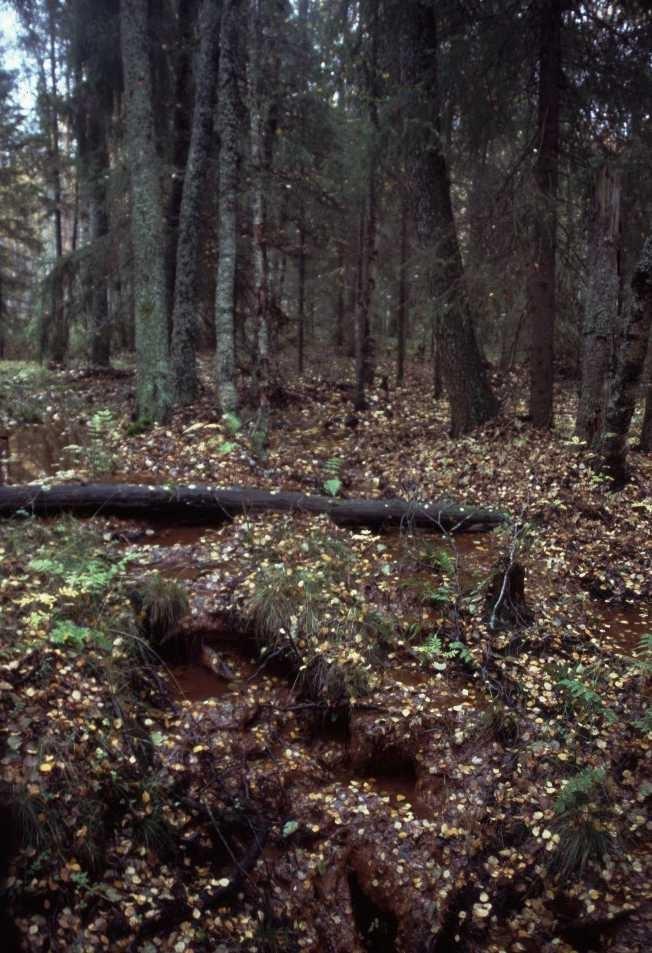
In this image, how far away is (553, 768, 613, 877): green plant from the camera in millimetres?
4398

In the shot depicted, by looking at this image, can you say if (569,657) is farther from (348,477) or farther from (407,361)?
(407,361)

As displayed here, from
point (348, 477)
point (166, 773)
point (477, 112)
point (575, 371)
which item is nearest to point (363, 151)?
point (477, 112)

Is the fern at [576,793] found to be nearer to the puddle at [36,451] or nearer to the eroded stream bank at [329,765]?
the eroded stream bank at [329,765]

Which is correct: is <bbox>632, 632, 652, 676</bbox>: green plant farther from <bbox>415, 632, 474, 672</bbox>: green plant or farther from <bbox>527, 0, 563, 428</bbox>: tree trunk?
<bbox>527, 0, 563, 428</bbox>: tree trunk

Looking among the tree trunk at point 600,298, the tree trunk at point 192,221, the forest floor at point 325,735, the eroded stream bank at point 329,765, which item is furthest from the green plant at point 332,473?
the tree trunk at point 192,221

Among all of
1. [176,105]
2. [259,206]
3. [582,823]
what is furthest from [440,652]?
[176,105]

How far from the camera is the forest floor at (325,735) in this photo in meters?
4.26

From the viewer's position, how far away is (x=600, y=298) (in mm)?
9336

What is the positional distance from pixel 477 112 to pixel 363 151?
213cm

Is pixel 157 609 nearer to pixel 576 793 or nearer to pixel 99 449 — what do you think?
pixel 576 793

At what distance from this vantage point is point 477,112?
444 inches

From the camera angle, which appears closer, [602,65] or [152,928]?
[152,928]

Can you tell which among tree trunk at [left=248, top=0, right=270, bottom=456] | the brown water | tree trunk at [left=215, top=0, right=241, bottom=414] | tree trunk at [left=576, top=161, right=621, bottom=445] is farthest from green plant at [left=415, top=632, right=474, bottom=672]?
tree trunk at [left=215, top=0, right=241, bottom=414]

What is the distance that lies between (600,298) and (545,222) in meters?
1.57
